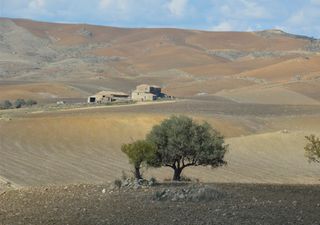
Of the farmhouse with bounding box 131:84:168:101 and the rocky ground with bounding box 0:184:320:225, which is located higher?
the farmhouse with bounding box 131:84:168:101

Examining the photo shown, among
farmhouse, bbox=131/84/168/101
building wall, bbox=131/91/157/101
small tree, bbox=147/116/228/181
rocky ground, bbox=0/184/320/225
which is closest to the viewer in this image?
rocky ground, bbox=0/184/320/225

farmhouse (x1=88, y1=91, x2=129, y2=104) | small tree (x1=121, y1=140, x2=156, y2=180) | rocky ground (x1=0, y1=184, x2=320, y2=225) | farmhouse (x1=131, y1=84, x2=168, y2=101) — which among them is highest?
farmhouse (x1=131, y1=84, x2=168, y2=101)

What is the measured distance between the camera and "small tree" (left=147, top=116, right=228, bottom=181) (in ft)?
87.1

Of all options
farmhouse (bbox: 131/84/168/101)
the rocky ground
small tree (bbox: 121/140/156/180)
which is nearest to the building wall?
farmhouse (bbox: 131/84/168/101)

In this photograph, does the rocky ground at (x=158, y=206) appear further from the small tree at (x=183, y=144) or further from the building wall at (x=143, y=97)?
the building wall at (x=143, y=97)

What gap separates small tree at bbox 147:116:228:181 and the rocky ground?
594 centimetres

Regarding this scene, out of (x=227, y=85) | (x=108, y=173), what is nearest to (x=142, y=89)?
(x=227, y=85)

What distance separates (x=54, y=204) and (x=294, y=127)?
163ft

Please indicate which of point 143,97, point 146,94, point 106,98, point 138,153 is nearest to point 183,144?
point 138,153

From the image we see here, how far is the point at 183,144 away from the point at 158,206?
9.94 meters

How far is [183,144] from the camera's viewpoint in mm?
26391

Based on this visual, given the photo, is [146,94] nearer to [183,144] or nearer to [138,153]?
[183,144]

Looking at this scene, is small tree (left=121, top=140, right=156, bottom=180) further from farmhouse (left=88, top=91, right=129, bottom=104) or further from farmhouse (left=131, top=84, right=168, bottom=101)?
farmhouse (left=131, top=84, right=168, bottom=101)

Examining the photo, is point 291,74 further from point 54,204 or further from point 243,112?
point 54,204
